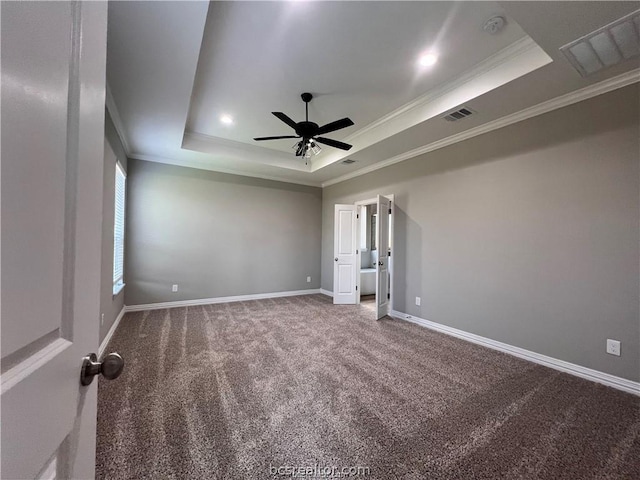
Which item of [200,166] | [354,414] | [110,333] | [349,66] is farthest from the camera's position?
[200,166]

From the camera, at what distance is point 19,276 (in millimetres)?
361

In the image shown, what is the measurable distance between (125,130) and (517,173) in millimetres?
4902

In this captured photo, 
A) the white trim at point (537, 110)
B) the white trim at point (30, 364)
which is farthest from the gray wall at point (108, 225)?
the white trim at point (537, 110)

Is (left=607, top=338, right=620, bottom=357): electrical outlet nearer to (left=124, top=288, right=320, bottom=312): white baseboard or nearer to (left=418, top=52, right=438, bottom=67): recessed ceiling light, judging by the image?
(left=418, top=52, right=438, bottom=67): recessed ceiling light

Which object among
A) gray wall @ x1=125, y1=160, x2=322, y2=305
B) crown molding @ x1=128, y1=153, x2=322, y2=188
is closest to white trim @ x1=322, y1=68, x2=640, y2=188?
crown molding @ x1=128, y1=153, x2=322, y2=188

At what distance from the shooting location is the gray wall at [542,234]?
2.34 meters

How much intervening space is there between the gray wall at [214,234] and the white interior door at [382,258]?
216 centimetres

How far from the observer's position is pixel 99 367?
0.60m

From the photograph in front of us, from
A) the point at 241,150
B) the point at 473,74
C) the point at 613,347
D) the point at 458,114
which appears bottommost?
the point at 613,347

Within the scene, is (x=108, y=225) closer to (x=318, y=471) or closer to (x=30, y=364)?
(x=318, y=471)

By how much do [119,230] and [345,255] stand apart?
3.77 metres

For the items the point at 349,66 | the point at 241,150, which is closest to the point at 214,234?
the point at 241,150

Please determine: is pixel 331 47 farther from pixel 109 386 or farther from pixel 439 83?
pixel 109 386

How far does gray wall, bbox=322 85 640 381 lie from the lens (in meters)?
2.34
